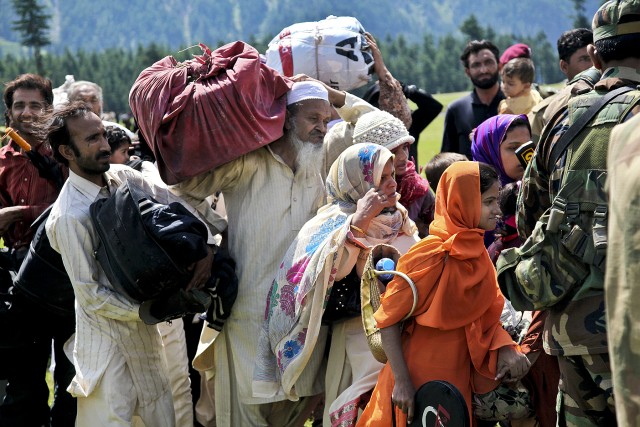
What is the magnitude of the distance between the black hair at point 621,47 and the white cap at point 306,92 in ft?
5.85

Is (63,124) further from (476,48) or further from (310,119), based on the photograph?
(476,48)

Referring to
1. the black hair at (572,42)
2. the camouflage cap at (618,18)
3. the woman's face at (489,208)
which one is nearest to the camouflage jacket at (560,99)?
the camouflage cap at (618,18)

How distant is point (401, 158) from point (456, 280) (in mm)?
1448

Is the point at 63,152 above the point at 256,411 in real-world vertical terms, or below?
above

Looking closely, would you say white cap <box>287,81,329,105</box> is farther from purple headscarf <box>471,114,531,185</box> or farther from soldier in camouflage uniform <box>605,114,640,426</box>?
soldier in camouflage uniform <box>605,114,640,426</box>

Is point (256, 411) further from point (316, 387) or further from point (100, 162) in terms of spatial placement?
point (100, 162)

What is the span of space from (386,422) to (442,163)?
2.13 m

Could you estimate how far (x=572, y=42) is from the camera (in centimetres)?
698

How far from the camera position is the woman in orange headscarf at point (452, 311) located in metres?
4.06

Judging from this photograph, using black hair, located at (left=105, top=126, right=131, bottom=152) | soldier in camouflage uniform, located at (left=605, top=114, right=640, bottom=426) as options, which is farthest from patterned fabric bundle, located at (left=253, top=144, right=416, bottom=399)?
soldier in camouflage uniform, located at (left=605, top=114, right=640, bottom=426)

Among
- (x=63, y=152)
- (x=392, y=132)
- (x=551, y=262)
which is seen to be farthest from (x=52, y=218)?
(x=551, y=262)

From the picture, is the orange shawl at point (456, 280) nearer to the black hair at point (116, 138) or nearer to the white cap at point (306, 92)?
the white cap at point (306, 92)

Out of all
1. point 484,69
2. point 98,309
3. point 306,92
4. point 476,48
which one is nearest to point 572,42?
point 484,69

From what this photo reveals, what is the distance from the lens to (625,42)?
12.4 feet
